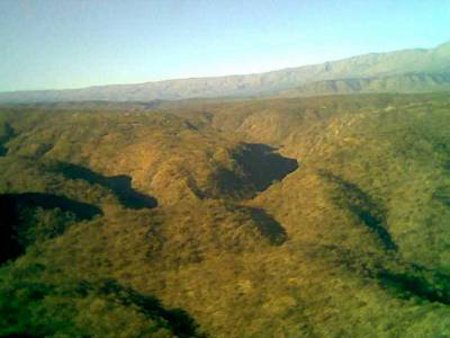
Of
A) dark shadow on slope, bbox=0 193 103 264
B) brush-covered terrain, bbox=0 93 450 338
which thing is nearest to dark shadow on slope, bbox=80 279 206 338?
brush-covered terrain, bbox=0 93 450 338

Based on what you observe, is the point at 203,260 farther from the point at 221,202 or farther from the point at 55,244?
the point at 55,244

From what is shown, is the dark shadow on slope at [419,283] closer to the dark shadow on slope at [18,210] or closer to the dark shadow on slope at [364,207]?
the dark shadow on slope at [364,207]

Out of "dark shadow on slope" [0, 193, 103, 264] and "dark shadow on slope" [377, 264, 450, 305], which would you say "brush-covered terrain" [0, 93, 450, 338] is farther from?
"dark shadow on slope" [0, 193, 103, 264]

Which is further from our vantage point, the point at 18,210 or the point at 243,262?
the point at 18,210

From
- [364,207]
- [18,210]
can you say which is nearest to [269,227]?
[364,207]

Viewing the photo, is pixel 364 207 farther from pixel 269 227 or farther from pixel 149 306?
pixel 149 306

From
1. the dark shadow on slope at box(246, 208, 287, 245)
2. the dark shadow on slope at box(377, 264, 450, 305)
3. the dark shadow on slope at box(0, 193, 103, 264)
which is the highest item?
the dark shadow on slope at box(0, 193, 103, 264)
